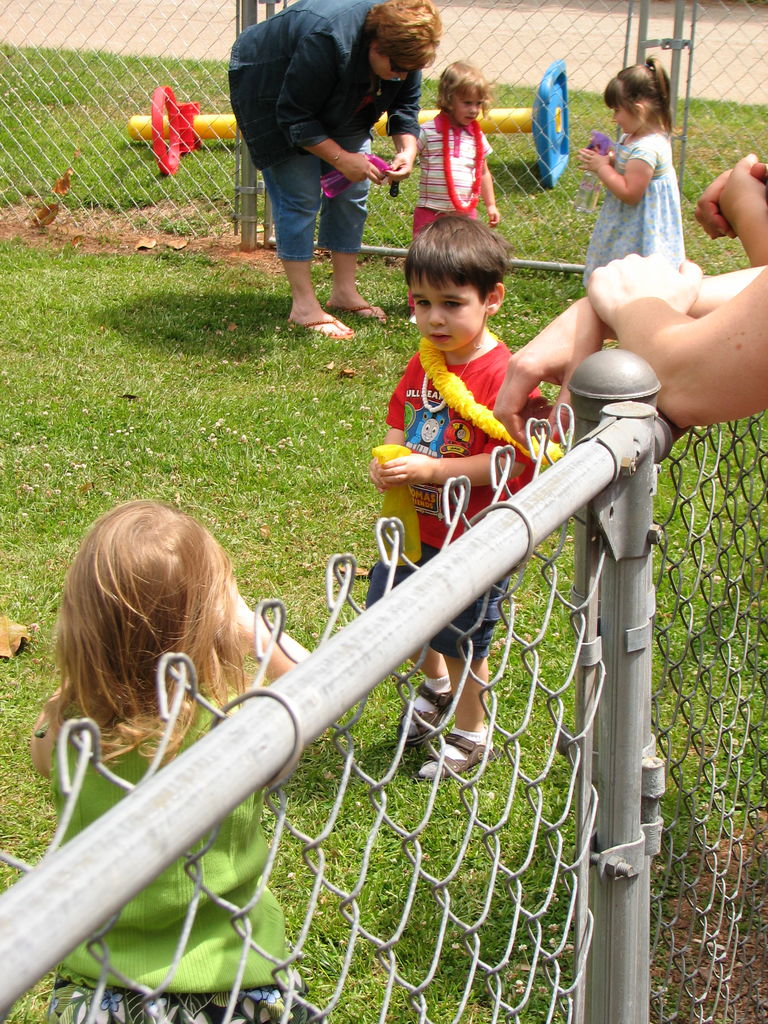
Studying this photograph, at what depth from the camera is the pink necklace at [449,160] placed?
6.24 metres

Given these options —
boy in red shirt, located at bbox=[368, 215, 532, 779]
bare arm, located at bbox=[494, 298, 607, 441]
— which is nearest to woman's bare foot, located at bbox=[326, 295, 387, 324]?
boy in red shirt, located at bbox=[368, 215, 532, 779]

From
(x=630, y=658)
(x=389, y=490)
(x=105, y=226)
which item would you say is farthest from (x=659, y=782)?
(x=105, y=226)

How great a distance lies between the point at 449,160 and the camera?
6.24m

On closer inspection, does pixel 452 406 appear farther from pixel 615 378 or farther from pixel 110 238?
pixel 110 238

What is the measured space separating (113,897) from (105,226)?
7588mm

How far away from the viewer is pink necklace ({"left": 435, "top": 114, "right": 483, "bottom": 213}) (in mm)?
6242

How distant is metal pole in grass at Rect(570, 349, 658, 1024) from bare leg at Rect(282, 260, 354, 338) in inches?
183

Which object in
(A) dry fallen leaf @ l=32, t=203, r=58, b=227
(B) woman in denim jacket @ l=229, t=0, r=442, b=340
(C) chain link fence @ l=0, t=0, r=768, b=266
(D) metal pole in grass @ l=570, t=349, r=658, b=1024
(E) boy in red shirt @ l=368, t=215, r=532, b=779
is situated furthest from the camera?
(C) chain link fence @ l=0, t=0, r=768, b=266

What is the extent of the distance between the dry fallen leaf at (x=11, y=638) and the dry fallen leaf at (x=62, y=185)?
17.4ft

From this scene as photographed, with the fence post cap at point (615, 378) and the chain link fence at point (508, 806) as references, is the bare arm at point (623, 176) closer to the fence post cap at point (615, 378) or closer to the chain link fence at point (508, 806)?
the chain link fence at point (508, 806)

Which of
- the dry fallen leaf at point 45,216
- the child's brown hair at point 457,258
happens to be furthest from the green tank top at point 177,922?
the dry fallen leaf at point 45,216

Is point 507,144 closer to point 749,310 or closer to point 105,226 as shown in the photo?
point 105,226

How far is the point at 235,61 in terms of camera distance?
19.7 feet

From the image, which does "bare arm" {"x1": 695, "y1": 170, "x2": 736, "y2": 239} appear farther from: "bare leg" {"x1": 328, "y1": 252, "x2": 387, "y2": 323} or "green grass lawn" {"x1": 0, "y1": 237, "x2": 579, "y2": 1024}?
"bare leg" {"x1": 328, "y1": 252, "x2": 387, "y2": 323}
